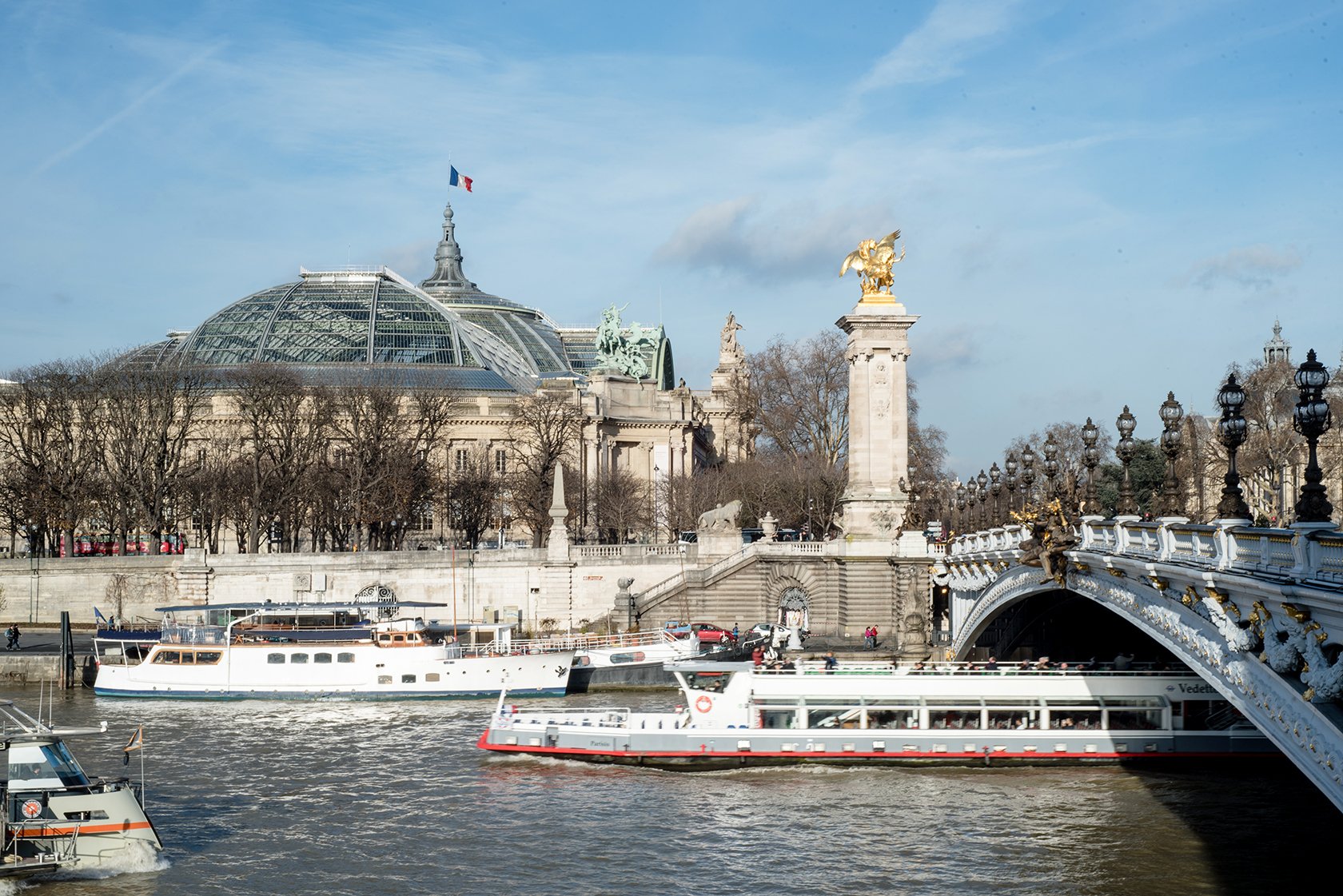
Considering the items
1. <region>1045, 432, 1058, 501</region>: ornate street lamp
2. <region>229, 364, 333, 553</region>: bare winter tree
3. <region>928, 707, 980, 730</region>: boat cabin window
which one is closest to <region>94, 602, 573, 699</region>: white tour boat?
<region>928, 707, 980, 730</region>: boat cabin window

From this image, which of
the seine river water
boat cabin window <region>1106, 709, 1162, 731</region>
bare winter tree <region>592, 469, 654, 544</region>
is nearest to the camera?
the seine river water

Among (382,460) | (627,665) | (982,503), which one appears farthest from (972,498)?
(382,460)

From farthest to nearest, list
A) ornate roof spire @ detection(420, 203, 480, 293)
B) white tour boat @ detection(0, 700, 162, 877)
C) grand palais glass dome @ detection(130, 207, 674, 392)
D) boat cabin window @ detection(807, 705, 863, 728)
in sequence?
ornate roof spire @ detection(420, 203, 480, 293) → grand palais glass dome @ detection(130, 207, 674, 392) → boat cabin window @ detection(807, 705, 863, 728) → white tour boat @ detection(0, 700, 162, 877)

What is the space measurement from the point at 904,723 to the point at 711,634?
18.8 meters

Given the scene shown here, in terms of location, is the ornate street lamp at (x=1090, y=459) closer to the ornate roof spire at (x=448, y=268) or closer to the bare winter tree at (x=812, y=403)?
the bare winter tree at (x=812, y=403)

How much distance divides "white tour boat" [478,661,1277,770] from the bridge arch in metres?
12.8

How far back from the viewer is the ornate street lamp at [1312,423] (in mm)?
17156

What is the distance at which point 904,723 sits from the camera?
40406 millimetres

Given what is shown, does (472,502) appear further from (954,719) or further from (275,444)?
(954,719)

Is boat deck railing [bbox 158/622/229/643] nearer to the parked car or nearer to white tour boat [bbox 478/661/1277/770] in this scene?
the parked car

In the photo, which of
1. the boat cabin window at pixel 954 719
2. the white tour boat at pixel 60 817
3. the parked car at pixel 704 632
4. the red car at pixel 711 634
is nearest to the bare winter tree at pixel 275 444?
the parked car at pixel 704 632

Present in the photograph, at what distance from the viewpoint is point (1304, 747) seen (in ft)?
54.4

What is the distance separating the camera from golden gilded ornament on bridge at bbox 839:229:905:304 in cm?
6162

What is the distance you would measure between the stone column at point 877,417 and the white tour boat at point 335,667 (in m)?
13.1
